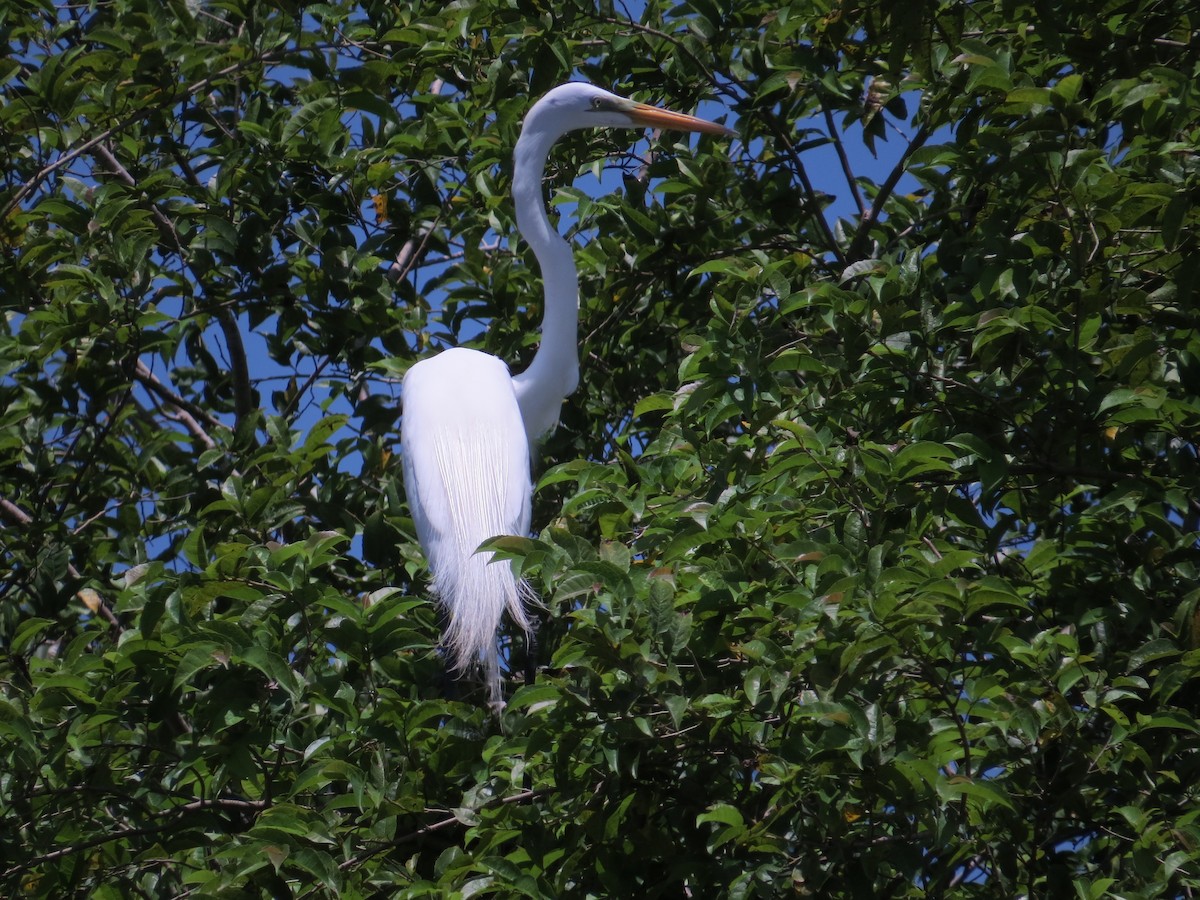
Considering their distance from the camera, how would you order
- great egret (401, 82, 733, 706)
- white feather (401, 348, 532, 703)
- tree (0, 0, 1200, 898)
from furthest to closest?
great egret (401, 82, 733, 706)
white feather (401, 348, 532, 703)
tree (0, 0, 1200, 898)

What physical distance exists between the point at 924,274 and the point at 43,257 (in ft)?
7.36

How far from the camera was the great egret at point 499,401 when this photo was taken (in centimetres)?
350

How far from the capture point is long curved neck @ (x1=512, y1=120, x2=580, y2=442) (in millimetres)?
3574

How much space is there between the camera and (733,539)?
7.13 feet

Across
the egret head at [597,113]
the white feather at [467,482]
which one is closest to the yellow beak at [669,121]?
the egret head at [597,113]

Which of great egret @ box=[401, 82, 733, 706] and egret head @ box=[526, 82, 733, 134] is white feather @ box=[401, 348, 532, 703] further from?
egret head @ box=[526, 82, 733, 134]

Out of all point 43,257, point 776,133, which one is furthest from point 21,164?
point 776,133

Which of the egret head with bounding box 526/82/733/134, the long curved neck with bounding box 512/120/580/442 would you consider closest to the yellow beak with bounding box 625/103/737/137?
the egret head with bounding box 526/82/733/134

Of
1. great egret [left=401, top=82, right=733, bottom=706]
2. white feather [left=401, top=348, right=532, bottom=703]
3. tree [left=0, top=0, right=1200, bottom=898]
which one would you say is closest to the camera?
tree [left=0, top=0, right=1200, bottom=898]

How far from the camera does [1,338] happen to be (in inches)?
132

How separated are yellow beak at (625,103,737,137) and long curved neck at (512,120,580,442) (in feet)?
0.78

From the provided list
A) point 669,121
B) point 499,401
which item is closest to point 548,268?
point 499,401

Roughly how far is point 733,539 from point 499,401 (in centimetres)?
166

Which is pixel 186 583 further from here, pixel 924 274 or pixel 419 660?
pixel 924 274
